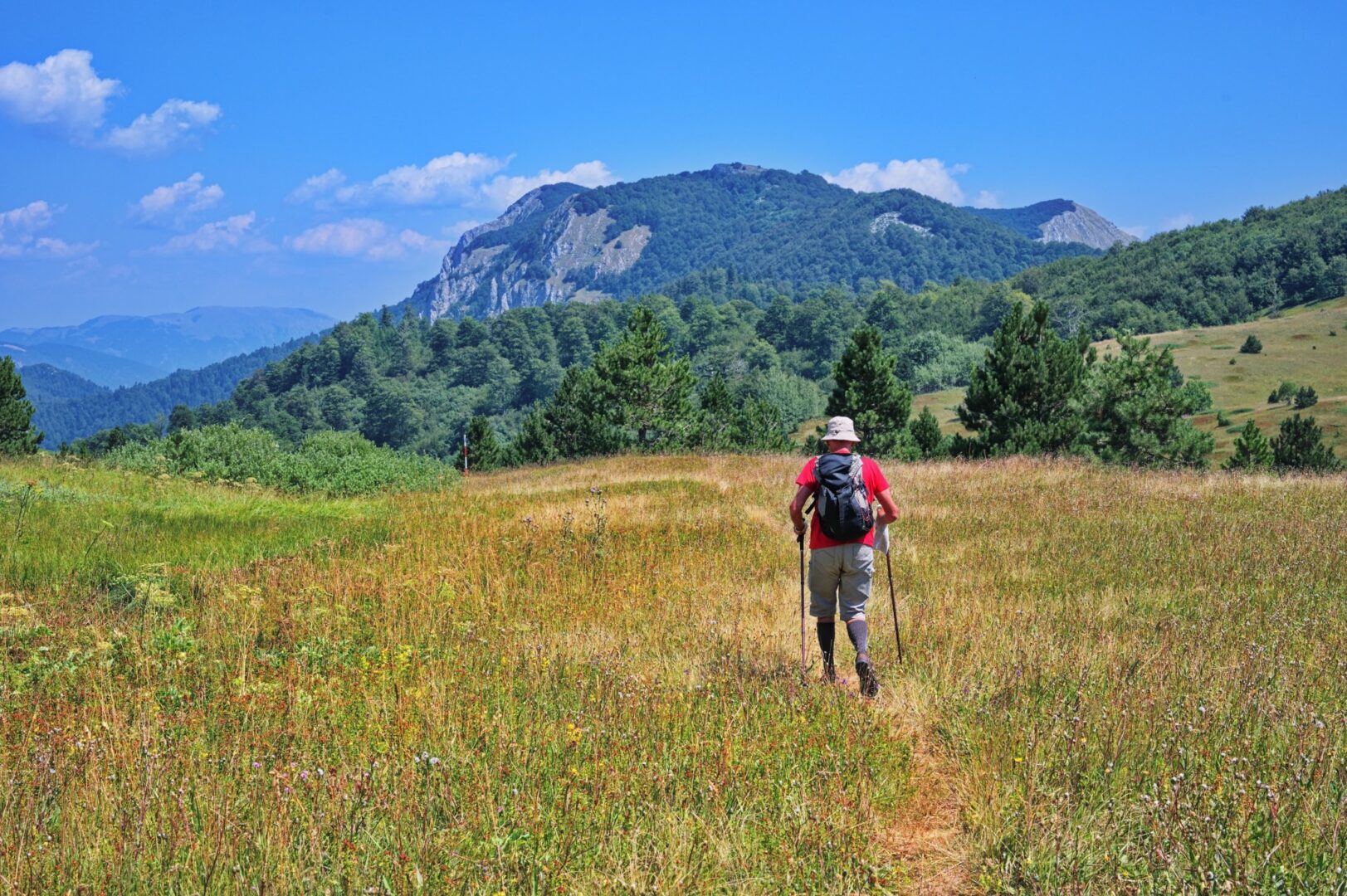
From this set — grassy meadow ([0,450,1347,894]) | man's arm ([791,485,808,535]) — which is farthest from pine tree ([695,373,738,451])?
man's arm ([791,485,808,535])

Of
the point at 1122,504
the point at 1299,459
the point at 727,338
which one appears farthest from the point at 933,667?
the point at 727,338

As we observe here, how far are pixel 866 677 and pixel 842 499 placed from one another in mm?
1192

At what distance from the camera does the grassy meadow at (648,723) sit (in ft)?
10.2

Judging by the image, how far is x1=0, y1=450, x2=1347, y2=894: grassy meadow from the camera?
3.12m

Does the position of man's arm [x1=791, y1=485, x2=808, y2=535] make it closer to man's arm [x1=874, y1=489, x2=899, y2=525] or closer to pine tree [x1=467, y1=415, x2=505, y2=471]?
man's arm [x1=874, y1=489, x2=899, y2=525]

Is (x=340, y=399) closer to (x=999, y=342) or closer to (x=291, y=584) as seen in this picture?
(x=999, y=342)

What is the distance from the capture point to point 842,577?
17.9ft

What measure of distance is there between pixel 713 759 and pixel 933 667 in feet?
6.86

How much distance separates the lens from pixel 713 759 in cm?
396

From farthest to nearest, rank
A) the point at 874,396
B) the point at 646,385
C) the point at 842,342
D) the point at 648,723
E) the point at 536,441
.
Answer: the point at 842,342
the point at 536,441
the point at 646,385
the point at 874,396
the point at 648,723

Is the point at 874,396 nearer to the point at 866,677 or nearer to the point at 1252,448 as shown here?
the point at 1252,448

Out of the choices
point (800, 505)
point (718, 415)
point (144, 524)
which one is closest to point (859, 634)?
point (800, 505)

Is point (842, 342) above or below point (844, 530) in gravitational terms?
above

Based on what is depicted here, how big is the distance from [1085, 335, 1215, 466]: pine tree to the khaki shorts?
108 ft
